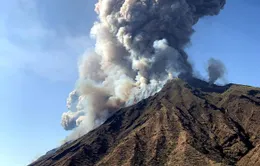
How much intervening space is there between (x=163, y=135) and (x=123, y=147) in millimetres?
17230

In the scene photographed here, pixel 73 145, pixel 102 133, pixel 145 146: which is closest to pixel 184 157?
pixel 145 146

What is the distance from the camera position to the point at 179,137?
15350cm

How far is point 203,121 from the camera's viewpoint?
170 meters

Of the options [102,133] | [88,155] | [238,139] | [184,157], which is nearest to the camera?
[184,157]

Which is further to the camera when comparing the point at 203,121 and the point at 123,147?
the point at 203,121

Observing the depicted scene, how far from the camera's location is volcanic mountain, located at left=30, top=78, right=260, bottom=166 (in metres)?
139

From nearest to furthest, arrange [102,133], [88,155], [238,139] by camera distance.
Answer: [238,139]
[88,155]
[102,133]

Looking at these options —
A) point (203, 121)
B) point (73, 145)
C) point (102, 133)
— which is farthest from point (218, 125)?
point (73, 145)

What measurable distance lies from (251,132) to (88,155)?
6795 cm

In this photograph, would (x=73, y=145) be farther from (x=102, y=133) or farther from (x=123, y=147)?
(x=123, y=147)

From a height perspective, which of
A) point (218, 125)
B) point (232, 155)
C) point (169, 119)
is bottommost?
point (232, 155)

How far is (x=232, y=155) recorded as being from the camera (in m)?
141

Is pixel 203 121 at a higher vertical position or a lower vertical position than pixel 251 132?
higher

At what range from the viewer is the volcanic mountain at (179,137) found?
139000 millimetres
